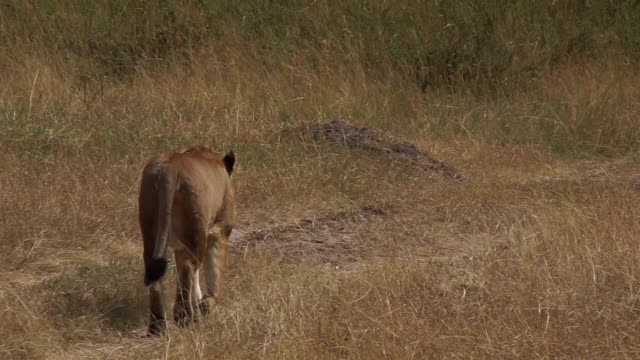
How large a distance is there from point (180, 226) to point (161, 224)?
24 centimetres

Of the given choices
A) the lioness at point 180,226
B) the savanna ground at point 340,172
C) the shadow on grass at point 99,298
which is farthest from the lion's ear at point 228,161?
the shadow on grass at point 99,298

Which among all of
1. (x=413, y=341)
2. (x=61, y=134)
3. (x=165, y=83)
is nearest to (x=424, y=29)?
(x=165, y=83)

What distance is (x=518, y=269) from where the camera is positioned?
601cm

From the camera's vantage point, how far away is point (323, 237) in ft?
23.7

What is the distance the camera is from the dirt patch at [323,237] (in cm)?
688

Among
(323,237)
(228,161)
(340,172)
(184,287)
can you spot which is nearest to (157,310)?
(184,287)

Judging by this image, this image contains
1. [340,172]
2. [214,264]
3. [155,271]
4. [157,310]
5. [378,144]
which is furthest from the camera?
[378,144]

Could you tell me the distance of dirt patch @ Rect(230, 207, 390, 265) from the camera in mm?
6875

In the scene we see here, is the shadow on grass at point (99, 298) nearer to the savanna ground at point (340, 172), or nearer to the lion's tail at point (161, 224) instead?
the savanna ground at point (340, 172)

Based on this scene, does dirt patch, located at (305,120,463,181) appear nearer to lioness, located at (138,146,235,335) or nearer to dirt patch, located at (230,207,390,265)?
dirt patch, located at (230,207,390,265)

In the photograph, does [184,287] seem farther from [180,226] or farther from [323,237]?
[323,237]

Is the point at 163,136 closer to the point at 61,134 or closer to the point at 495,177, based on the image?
the point at 61,134

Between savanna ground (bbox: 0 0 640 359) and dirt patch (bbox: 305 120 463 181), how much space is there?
0.35ft

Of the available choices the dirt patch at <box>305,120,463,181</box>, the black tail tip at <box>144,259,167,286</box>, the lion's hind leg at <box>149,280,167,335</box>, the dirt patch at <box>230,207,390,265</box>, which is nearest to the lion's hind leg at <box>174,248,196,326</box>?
the lion's hind leg at <box>149,280,167,335</box>
